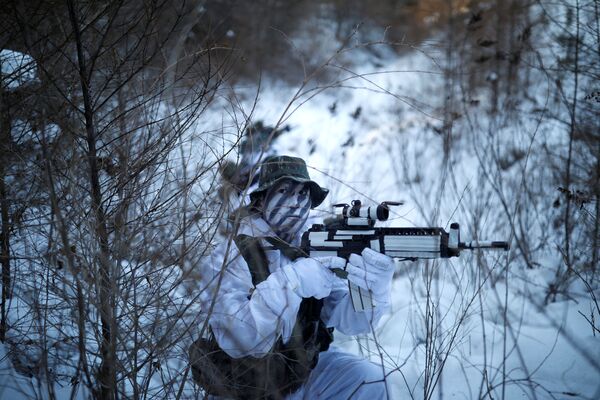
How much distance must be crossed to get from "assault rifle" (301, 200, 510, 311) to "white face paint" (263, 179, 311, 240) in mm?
92

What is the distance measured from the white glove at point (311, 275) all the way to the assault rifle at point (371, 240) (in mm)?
72

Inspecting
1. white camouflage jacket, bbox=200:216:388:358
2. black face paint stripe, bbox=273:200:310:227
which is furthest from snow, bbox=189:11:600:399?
white camouflage jacket, bbox=200:216:388:358

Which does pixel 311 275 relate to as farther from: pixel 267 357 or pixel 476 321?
pixel 476 321

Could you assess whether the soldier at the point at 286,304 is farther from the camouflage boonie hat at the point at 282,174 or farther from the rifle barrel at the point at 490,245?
the rifle barrel at the point at 490,245

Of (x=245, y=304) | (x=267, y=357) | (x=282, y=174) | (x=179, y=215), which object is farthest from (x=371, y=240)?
(x=179, y=215)

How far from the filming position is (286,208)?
2805 mm

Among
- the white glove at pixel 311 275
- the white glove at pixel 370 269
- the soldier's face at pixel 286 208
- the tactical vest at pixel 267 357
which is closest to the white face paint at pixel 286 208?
the soldier's face at pixel 286 208

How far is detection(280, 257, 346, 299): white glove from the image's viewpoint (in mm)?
2510

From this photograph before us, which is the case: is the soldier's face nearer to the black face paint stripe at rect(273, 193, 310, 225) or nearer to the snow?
the black face paint stripe at rect(273, 193, 310, 225)

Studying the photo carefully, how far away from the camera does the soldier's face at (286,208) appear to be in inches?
110

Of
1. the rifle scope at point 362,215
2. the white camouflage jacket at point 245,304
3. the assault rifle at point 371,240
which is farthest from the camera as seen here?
the rifle scope at point 362,215

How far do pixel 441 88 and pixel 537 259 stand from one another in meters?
5.88

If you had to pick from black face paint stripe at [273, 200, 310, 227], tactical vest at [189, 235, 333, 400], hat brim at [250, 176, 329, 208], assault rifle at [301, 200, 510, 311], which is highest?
hat brim at [250, 176, 329, 208]

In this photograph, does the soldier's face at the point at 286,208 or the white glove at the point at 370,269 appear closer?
the white glove at the point at 370,269
